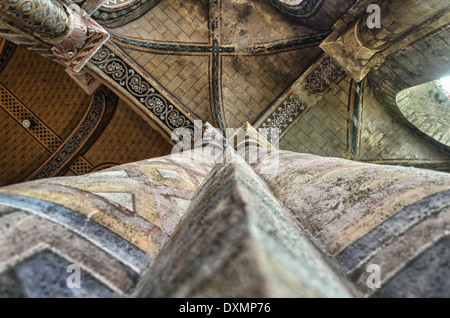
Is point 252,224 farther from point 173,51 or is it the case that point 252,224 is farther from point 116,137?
point 116,137

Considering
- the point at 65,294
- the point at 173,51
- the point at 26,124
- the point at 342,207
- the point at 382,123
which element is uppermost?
the point at 26,124

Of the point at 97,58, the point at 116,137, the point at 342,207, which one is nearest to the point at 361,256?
the point at 342,207

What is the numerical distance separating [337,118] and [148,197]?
467 centimetres

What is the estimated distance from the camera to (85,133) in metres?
6.09

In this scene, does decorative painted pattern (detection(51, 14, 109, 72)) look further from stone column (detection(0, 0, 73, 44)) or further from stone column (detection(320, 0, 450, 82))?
stone column (detection(320, 0, 450, 82))

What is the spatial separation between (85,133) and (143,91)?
82.2 inches

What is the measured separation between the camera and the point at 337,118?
16.9 ft

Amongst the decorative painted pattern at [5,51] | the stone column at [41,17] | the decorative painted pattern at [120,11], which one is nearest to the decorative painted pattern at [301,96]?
the decorative painted pattern at [120,11]

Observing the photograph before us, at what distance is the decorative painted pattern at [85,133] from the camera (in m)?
5.82

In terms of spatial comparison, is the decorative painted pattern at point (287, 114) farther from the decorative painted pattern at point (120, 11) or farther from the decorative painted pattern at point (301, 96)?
the decorative painted pattern at point (120, 11)

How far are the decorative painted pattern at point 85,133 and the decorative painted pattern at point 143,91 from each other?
3.97ft

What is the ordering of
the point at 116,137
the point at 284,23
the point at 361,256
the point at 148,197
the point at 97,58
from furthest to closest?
the point at 116,137, the point at 284,23, the point at 97,58, the point at 148,197, the point at 361,256

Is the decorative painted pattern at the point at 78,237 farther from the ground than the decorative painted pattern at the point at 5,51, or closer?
closer
